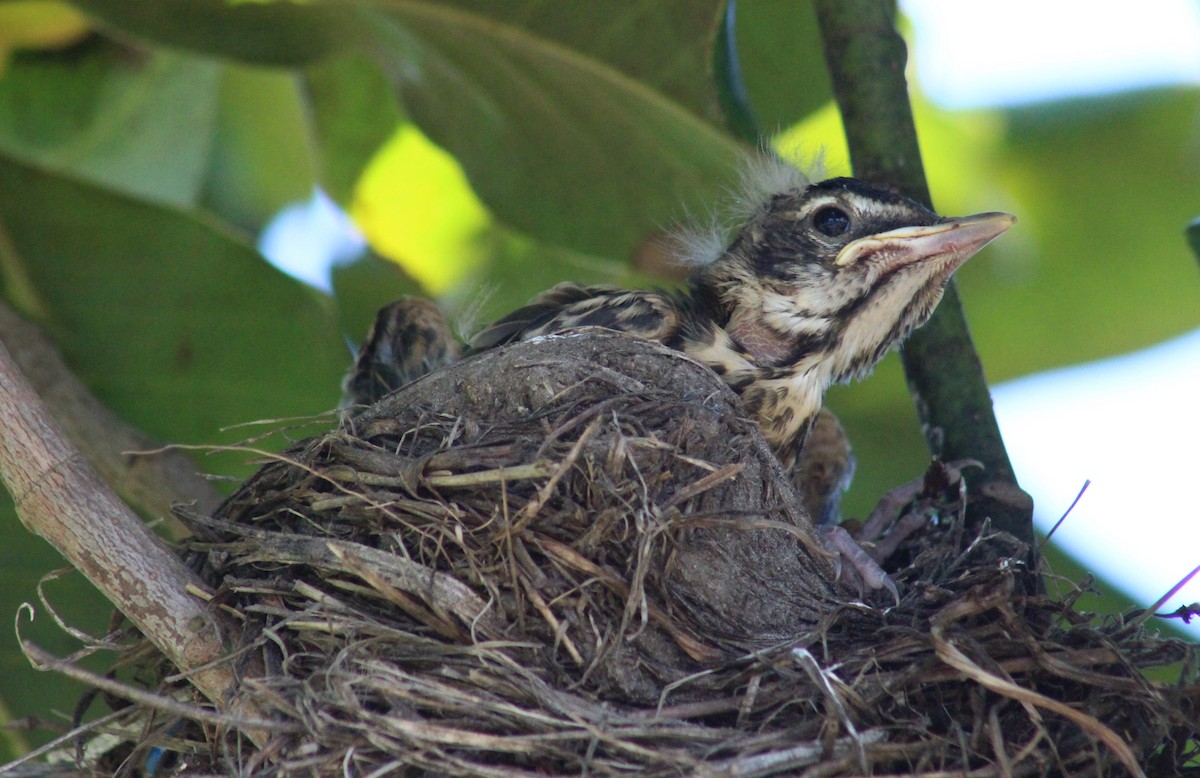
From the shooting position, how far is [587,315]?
9.76 feet

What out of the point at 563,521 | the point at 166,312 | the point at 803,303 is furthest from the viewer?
the point at 166,312

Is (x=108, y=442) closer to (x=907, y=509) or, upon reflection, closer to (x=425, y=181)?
(x=907, y=509)

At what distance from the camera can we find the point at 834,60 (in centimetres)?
302

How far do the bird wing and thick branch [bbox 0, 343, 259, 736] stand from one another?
1.00m

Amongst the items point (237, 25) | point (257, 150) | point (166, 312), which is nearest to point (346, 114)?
point (257, 150)

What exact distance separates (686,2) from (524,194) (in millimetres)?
742

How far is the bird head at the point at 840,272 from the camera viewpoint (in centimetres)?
288

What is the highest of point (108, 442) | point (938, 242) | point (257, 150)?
point (938, 242)

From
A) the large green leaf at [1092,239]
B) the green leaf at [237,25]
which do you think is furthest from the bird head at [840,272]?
the large green leaf at [1092,239]

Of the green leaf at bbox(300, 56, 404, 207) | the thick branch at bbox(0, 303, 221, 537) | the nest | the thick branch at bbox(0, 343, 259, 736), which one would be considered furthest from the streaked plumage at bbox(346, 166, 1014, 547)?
the green leaf at bbox(300, 56, 404, 207)

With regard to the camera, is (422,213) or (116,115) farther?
(422,213)

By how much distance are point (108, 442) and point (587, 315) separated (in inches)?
45.8

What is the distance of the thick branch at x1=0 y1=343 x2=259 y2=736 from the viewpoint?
6.88 ft

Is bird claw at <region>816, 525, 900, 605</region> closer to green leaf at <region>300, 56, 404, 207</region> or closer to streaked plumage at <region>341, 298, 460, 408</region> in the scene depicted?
streaked plumage at <region>341, 298, 460, 408</region>
